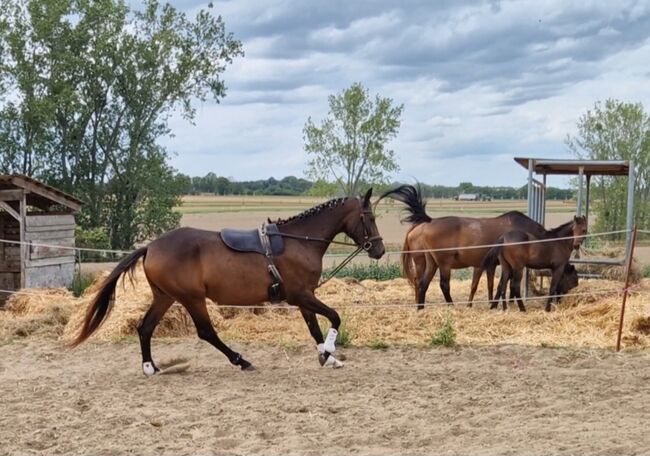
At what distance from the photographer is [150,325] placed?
7285mm

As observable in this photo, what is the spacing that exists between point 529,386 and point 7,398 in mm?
4330

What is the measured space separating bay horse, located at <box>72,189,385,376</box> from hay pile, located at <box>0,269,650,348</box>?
4.00 ft

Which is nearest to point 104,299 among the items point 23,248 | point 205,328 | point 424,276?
point 205,328

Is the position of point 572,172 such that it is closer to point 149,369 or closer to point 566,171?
point 566,171

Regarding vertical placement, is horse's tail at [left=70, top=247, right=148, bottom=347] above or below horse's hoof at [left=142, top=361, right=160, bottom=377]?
above

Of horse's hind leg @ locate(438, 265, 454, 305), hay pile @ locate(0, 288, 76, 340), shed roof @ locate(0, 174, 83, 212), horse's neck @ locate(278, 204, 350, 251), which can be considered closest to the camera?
horse's neck @ locate(278, 204, 350, 251)

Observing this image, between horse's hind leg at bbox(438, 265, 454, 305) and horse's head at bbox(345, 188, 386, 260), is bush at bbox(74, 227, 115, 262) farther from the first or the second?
horse's head at bbox(345, 188, 386, 260)

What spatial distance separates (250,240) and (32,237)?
7.13 metres

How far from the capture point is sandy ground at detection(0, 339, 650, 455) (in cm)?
473

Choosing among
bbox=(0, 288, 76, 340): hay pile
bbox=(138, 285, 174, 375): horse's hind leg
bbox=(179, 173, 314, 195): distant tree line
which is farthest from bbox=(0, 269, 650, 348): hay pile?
bbox=(179, 173, 314, 195): distant tree line

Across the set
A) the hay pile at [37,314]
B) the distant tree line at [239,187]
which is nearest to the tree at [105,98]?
the hay pile at [37,314]

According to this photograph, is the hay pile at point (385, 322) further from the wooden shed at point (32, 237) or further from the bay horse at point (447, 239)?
the wooden shed at point (32, 237)

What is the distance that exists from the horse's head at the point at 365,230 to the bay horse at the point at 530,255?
4.11 m

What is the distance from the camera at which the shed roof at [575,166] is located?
1195 centimetres
